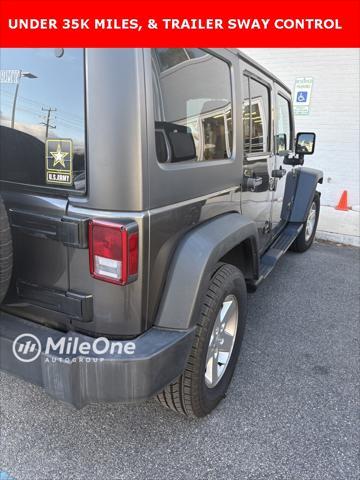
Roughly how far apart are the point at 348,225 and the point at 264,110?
3963 mm

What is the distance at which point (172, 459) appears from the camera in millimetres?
1931

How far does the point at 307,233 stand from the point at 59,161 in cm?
427

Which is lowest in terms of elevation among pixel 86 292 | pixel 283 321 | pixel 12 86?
pixel 283 321

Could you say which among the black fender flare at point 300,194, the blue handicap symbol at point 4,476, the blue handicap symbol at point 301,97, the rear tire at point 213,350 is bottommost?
the blue handicap symbol at point 4,476

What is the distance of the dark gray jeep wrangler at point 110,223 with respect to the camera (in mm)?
1482

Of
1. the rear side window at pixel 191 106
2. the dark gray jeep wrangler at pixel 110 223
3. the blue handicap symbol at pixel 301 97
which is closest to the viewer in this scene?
the dark gray jeep wrangler at pixel 110 223

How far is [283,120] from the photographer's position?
13.3 feet

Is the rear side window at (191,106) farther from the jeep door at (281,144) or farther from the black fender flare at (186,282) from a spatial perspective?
the jeep door at (281,144)

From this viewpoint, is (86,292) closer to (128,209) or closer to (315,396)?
(128,209)

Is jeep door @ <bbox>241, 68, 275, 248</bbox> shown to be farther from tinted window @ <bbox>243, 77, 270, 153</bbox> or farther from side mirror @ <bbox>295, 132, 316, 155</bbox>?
side mirror @ <bbox>295, 132, 316, 155</bbox>

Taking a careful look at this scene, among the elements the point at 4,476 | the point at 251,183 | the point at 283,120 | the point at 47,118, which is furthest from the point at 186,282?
the point at 283,120

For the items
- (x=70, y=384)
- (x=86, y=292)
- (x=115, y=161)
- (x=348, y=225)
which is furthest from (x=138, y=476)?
(x=348, y=225)
